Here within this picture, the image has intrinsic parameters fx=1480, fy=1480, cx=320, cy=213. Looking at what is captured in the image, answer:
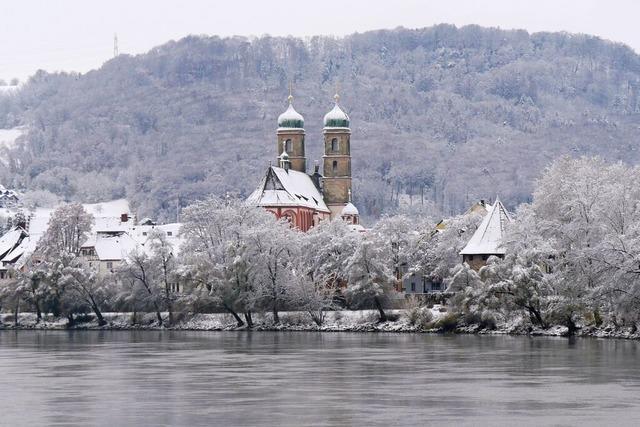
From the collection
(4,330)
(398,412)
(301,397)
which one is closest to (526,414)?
(398,412)

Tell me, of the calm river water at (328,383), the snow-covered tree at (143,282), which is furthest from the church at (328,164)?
the calm river water at (328,383)

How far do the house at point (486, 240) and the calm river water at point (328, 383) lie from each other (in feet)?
66.4

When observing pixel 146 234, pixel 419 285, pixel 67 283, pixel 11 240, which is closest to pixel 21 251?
pixel 11 240

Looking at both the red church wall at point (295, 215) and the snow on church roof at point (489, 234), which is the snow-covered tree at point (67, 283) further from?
the snow on church roof at point (489, 234)

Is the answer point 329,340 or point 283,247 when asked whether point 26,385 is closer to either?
point 329,340

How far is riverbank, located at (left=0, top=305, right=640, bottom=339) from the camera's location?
8979 cm

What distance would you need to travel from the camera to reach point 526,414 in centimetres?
4669

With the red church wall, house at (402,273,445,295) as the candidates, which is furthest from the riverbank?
the red church wall

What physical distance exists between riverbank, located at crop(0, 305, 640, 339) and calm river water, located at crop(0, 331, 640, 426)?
4.80m

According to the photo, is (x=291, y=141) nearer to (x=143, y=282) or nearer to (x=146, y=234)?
(x=146, y=234)

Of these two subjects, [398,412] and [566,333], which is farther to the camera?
[566,333]

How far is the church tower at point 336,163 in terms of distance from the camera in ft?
547

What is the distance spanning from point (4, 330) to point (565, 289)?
5116 cm

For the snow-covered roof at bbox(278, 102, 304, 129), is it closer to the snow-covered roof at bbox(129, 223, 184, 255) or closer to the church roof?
the church roof
